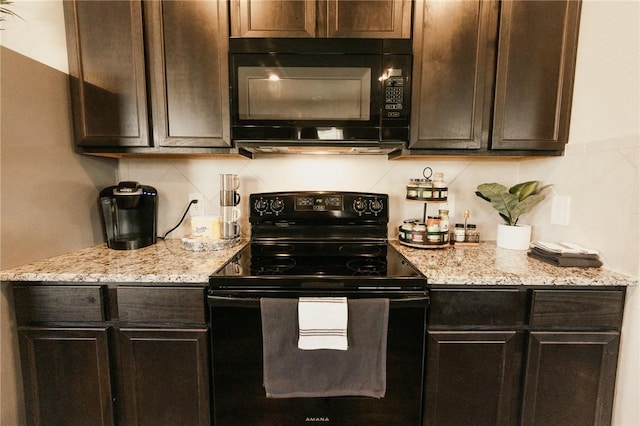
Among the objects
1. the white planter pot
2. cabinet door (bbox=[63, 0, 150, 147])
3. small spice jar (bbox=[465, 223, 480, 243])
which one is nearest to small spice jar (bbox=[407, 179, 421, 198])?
small spice jar (bbox=[465, 223, 480, 243])

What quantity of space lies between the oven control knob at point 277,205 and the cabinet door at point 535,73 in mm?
1112

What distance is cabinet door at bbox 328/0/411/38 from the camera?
132 cm

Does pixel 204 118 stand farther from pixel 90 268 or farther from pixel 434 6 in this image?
pixel 434 6

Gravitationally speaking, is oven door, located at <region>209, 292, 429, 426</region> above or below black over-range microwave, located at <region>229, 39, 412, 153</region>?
below

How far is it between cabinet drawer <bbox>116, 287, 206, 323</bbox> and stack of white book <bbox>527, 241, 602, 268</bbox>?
1448mm

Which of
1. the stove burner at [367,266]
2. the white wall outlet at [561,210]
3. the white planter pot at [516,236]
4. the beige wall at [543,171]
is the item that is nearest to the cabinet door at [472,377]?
the stove burner at [367,266]

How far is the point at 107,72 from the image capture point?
136cm

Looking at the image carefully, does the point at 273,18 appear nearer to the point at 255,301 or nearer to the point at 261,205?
the point at 261,205

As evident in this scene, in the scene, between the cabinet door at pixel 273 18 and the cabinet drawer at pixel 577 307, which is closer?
the cabinet drawer at pixel 577 307

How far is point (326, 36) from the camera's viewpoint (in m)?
1.34

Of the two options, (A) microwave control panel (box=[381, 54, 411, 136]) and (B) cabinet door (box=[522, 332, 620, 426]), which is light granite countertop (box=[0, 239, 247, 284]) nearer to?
(A) microwave control panel (box=[381, 54, 411, 136])

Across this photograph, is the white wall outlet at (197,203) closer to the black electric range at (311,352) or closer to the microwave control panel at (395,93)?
the black electric range at (311,352)

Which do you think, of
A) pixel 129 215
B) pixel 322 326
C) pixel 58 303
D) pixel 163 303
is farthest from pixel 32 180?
pixel 322 326

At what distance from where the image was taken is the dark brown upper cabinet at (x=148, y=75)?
1.33 m
